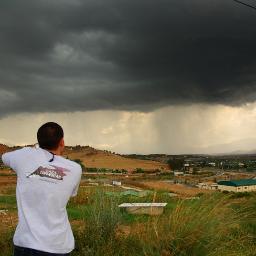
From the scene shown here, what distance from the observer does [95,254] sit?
6.65 m

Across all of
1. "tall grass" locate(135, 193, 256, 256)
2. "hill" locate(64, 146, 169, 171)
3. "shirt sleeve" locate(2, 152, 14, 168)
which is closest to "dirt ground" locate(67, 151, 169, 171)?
"hill" locate(64, 146, 169, 171)

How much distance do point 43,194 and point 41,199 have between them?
0.04m

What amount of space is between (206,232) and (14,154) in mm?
3715

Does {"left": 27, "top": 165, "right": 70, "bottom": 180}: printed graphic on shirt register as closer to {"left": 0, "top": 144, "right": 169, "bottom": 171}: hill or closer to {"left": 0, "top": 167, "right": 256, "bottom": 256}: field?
{"left": 0, "top": 167, "right": 256, "bottom": 256}: field

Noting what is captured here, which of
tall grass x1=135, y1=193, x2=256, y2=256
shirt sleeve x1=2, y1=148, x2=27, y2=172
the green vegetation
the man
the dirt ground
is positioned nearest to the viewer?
the man

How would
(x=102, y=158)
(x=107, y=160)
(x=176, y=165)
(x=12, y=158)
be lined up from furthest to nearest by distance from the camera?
(x=176, y=165), (x=102, y=158), (x=107, y=160), (x=12, y=158)

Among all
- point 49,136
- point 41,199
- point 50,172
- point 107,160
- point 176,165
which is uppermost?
point 107,160

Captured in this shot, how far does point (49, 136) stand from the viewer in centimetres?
367

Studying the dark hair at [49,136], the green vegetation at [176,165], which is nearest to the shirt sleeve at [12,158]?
the dark hair at [49,136]

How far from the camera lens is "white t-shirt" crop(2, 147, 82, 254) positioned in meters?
3.48

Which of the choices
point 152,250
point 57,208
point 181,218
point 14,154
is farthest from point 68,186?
point 181,218

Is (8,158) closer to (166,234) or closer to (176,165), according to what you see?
(166,234)

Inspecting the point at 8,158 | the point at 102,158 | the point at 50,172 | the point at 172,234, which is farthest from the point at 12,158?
the point at 102,158

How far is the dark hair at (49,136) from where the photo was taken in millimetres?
3670
